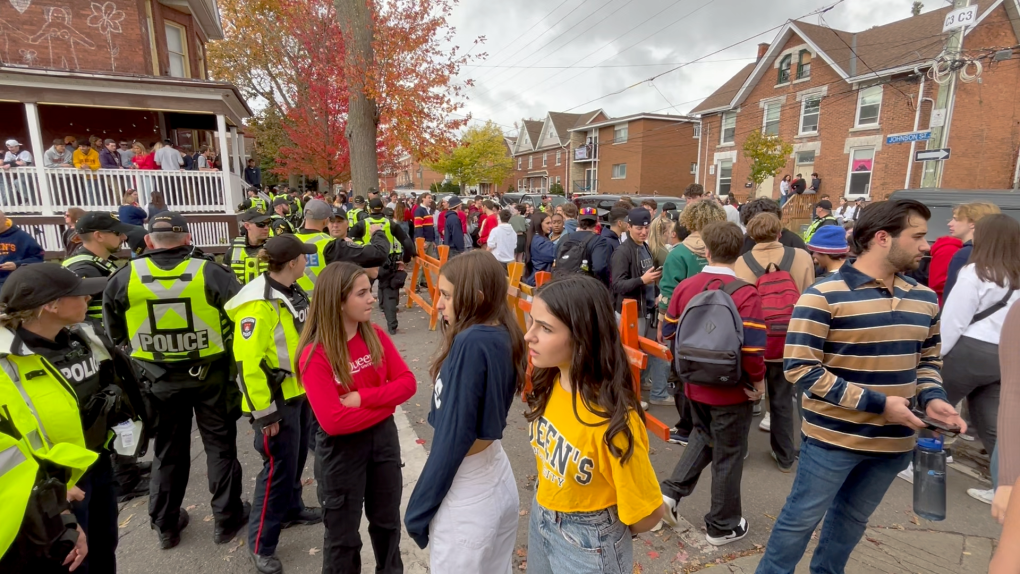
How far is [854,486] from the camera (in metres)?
2.49

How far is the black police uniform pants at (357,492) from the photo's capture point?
8.07ft

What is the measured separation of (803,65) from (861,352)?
2873 cm

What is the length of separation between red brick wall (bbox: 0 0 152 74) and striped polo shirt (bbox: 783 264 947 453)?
18920 mm

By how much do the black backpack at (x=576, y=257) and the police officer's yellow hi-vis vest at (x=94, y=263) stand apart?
4.15 metres

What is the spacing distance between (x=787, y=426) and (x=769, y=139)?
23.2 metres

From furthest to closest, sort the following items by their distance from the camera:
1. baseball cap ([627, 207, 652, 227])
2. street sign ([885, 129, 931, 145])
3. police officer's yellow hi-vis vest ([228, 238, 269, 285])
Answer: street sign ([885, 129, 931, 145]) → police officer's yellow hi-vis vest ([228, 238, 269, 285]) → baseball cap ([627, 207, 652, 227])

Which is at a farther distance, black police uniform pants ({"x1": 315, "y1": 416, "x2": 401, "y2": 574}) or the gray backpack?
the gray backpack

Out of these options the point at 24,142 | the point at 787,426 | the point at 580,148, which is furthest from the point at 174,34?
the point at 580,148

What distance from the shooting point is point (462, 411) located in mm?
1776

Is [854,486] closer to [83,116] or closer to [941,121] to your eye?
[941,121]

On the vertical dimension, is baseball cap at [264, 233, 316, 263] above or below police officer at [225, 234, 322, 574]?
above

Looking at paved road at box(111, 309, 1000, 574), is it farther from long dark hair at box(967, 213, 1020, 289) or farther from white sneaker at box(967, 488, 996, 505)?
long dark hair at box(967, 213, 1020, 289)

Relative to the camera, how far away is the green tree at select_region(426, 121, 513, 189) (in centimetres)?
4628

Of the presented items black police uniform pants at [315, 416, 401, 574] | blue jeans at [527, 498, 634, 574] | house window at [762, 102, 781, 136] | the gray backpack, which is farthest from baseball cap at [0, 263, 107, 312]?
house window at [762, 102, 781, 136]
